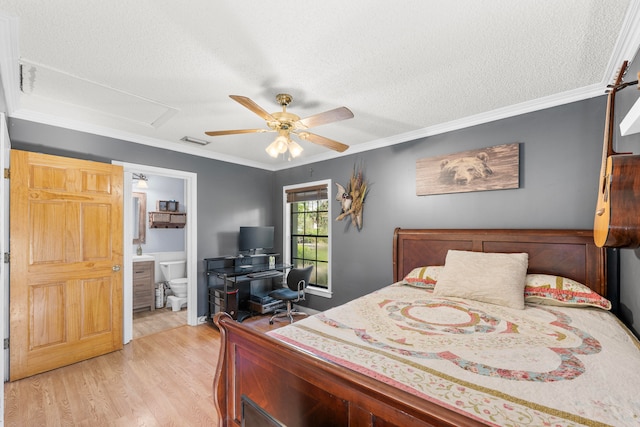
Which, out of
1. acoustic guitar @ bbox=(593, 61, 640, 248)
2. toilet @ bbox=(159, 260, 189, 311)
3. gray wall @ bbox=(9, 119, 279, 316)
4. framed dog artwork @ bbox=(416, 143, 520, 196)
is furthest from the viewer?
toilet @ bbox=(159, 260, 189, 311)

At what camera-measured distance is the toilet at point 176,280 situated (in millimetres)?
4531

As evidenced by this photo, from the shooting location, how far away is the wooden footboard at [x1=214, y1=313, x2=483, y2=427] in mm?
785

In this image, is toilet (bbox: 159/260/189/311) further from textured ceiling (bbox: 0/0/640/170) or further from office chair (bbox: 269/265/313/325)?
textured ceiling (bbox: 0/0/640/170)

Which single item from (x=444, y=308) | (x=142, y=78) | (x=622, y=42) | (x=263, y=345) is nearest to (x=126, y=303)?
(x=142, y=78)

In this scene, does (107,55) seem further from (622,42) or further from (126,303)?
(622,42)

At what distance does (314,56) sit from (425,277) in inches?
85.5

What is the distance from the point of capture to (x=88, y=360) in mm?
2844

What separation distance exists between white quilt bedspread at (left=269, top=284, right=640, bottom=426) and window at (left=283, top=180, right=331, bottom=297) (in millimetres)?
2274

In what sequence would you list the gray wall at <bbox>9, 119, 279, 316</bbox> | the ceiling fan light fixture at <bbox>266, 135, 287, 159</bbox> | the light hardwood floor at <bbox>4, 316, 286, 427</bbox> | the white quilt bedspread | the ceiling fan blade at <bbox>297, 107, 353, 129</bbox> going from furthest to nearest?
the gray wall at <bbox>9, 119, 279, 316</bbox>
the ceiling fan light fixture at <bbox>266, 135, 287, 159</bbox>
the light hardwood floor at <bbox>4, 316, 286, 427</bbox>
the ceiling fan blade at <bbox>297, 107, 353, 129</bbox>
the white quilt bedspread

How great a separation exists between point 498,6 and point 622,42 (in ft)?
3.08

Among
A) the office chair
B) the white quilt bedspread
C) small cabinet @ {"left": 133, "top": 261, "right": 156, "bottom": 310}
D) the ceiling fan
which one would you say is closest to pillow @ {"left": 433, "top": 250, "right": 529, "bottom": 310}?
the white quilt bedspread

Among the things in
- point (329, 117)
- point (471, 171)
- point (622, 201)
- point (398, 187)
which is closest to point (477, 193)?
point (471, 171)

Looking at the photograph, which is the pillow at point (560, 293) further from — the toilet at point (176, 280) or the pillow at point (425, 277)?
the toilet at point (176, 280)

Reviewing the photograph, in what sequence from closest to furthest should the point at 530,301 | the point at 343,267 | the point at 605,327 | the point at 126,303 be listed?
the point at 605,327 → the point at 530,301 → the point at 126,303 → the point at 343,267
